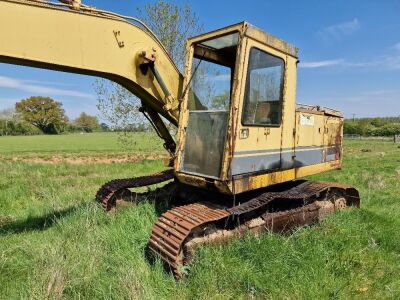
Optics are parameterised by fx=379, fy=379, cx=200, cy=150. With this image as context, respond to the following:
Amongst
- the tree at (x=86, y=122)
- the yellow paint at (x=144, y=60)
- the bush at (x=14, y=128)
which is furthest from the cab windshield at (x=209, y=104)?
the tree at (x=86, y=122)

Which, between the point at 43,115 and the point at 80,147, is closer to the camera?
the point at 80,147

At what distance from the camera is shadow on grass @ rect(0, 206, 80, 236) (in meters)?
5.89

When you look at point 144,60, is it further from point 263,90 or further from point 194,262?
point 194,262

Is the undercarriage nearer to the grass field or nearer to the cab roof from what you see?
the grass field

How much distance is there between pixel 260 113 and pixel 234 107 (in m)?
0.64

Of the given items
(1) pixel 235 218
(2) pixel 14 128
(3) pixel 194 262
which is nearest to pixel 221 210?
(1) pixel 235 218

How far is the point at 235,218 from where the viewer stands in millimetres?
5195

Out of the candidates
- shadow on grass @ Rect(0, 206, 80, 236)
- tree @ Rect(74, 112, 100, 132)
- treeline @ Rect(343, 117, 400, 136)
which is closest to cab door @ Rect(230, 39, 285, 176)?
shadow on grass @ Rect(0, 206, 80, 236)

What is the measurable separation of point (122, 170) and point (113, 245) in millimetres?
10471

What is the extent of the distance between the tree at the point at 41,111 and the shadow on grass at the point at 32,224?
11103 cm

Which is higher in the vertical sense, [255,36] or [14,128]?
[255,36]

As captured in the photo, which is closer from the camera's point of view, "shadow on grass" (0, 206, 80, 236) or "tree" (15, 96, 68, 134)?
"shadow on grass" (0, 206, 80, 236)

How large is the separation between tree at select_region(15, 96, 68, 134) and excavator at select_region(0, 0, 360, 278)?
112626 millimetres

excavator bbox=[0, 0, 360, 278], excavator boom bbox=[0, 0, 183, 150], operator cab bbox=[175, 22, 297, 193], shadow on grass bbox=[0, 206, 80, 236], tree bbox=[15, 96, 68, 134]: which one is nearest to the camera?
excavator boom bbox=[0, 0, 183, 150]
